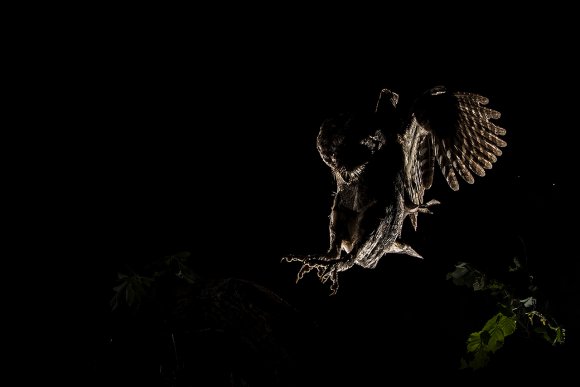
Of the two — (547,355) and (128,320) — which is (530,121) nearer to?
(547,355)

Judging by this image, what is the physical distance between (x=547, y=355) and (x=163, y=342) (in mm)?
2369

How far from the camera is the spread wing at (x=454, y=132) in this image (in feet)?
6.14

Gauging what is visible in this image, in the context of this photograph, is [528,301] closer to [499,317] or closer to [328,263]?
[499,317]

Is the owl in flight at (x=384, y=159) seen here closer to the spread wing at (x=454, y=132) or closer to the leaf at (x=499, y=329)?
the spread wing at (x=454, y=132)

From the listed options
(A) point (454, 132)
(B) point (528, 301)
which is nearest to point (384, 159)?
(A) point (454, 132)

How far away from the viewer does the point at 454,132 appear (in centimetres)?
189

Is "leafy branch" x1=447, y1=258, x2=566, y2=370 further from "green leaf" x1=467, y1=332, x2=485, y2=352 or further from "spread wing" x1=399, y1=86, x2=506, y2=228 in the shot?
"spread wing" x1=399, y1=86, x2=506, y2=228

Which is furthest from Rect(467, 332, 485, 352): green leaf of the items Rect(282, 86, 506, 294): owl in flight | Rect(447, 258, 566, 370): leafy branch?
Rect(282, 86, 506, 294): owl in flight

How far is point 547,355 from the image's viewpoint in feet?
11.1

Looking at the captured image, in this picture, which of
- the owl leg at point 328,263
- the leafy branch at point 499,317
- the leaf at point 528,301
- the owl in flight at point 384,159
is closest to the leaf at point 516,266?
the leafy branch at point 499,317

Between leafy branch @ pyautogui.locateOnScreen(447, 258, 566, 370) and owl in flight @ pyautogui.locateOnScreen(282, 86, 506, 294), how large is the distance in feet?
4.13

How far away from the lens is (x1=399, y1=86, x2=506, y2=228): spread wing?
1872mm

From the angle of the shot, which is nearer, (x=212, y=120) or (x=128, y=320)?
(x=128, y=320)

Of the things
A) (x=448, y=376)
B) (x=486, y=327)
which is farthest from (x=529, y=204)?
(x=448, y=376)
